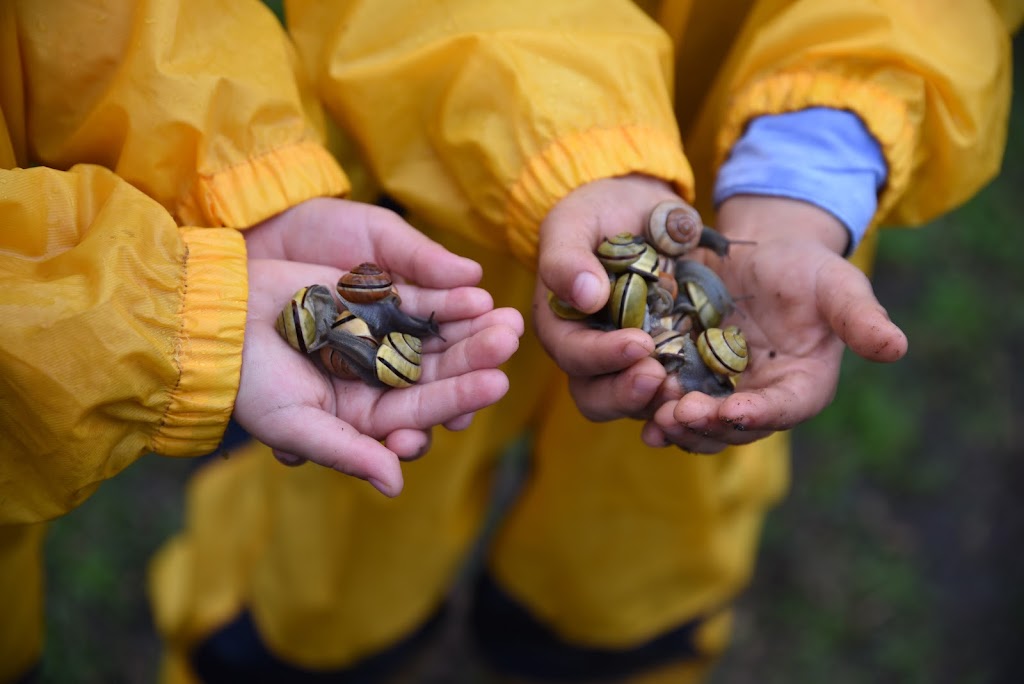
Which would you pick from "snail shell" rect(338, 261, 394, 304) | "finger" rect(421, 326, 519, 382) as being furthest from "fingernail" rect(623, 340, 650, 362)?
"snail shell" rect(338, 261, 394, 304)

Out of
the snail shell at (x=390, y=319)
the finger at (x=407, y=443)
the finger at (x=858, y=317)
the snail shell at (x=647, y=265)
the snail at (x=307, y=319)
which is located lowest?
the finger at (x=407, y=443)

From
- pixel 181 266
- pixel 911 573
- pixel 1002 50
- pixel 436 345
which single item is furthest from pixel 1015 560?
pixel 181 266

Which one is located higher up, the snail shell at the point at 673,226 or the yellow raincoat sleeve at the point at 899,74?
the yellow raincoat sleeve at the point at 899,74

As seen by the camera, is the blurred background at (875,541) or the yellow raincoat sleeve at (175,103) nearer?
the yellow raincoat sleeve at (175,103)

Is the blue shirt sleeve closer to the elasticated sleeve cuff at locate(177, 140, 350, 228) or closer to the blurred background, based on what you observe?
the elasticated sleeve cuff at locate(177, 140, 350, 228)

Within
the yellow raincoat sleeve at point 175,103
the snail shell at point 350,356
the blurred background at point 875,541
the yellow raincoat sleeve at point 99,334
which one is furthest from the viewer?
the blurred background at point 875,541

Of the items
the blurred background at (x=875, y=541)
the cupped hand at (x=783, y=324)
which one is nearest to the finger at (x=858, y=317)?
the cupped hand at (x=783, y=324)

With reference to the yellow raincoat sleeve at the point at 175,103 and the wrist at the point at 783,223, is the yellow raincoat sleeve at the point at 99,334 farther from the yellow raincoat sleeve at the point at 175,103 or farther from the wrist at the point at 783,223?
the wrist at the point at 783,223
